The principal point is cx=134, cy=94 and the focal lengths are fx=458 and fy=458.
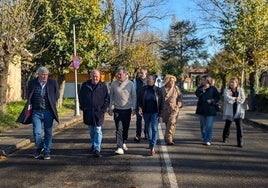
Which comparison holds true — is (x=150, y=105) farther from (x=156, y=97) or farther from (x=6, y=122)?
(x=6, y=122)

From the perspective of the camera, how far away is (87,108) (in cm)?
960

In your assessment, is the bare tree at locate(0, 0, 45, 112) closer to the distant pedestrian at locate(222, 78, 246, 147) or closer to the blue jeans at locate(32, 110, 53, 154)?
the blue jeans at locate(32, 110, 53, 154)

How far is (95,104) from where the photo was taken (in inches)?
376

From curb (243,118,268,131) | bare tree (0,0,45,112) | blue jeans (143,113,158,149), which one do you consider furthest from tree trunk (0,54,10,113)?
curb (243,118,268,131)

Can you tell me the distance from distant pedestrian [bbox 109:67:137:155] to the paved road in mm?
482

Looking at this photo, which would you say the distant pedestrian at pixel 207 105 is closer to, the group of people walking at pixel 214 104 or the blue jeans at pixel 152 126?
the group of people walking at pixel 214 104

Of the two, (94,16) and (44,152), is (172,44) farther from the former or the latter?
(44,152)

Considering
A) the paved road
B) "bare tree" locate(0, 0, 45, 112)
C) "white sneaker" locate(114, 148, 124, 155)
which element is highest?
"bare tree" locate(0, 0, 45, 112)

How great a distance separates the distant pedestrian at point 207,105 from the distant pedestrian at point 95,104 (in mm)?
2994

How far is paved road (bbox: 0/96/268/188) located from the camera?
287 inches

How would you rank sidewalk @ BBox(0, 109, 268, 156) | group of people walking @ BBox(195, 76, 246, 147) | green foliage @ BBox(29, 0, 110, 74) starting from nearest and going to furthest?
sidewalk @ BBox(0, 109, 268, 156)
group of people walking @ BBox(195, 76, 246, 147)
green foliage @ BBox(29, 0, 110, 74)

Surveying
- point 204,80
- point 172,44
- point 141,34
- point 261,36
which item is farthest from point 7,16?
point 172,44

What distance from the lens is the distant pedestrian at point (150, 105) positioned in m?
10.1

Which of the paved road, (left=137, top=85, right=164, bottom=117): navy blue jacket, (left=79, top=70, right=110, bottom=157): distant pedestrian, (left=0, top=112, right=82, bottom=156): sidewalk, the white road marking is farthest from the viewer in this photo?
(left=0, top=112, right=82, bottom=156): sidewalk
